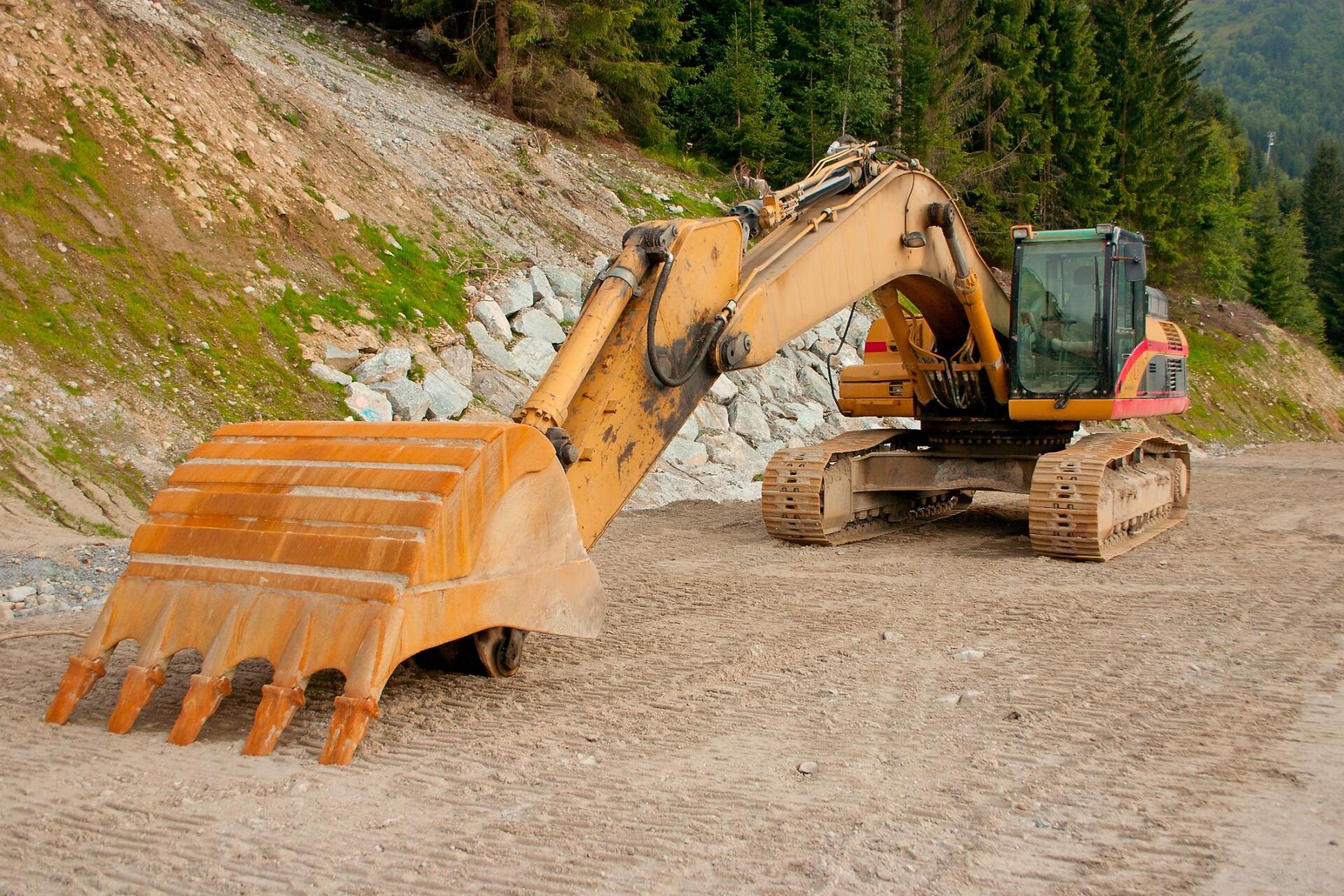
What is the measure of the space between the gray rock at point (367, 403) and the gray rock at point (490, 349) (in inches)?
80.0

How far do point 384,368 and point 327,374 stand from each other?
63 centimetres

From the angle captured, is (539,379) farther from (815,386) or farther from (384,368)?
(815,386)

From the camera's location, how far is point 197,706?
13.7ft

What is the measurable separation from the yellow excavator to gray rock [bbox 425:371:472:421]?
3.86 meters

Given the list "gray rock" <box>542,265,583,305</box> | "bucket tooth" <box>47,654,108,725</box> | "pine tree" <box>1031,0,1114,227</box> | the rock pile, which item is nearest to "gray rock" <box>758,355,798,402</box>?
the rock pile

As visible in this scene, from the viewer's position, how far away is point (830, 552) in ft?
30.1

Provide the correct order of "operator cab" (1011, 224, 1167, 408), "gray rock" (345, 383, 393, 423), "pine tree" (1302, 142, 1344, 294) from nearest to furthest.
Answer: "operator cab" (1011, 224, 1167, 408) → "gray rock" (345, 383, 393, 423) → "pine tree" (1302, 142, 1344, 294)

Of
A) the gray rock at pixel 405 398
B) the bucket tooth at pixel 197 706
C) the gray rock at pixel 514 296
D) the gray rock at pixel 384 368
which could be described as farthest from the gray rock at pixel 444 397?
the bucket tooth at pixel 197 706

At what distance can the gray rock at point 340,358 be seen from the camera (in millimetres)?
11383

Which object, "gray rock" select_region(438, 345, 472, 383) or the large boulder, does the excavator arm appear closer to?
the large boulder

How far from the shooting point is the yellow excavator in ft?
13.8

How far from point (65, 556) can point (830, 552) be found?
5.65 m

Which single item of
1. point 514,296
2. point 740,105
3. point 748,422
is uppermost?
point 740,105

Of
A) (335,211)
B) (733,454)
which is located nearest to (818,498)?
(733,454)
